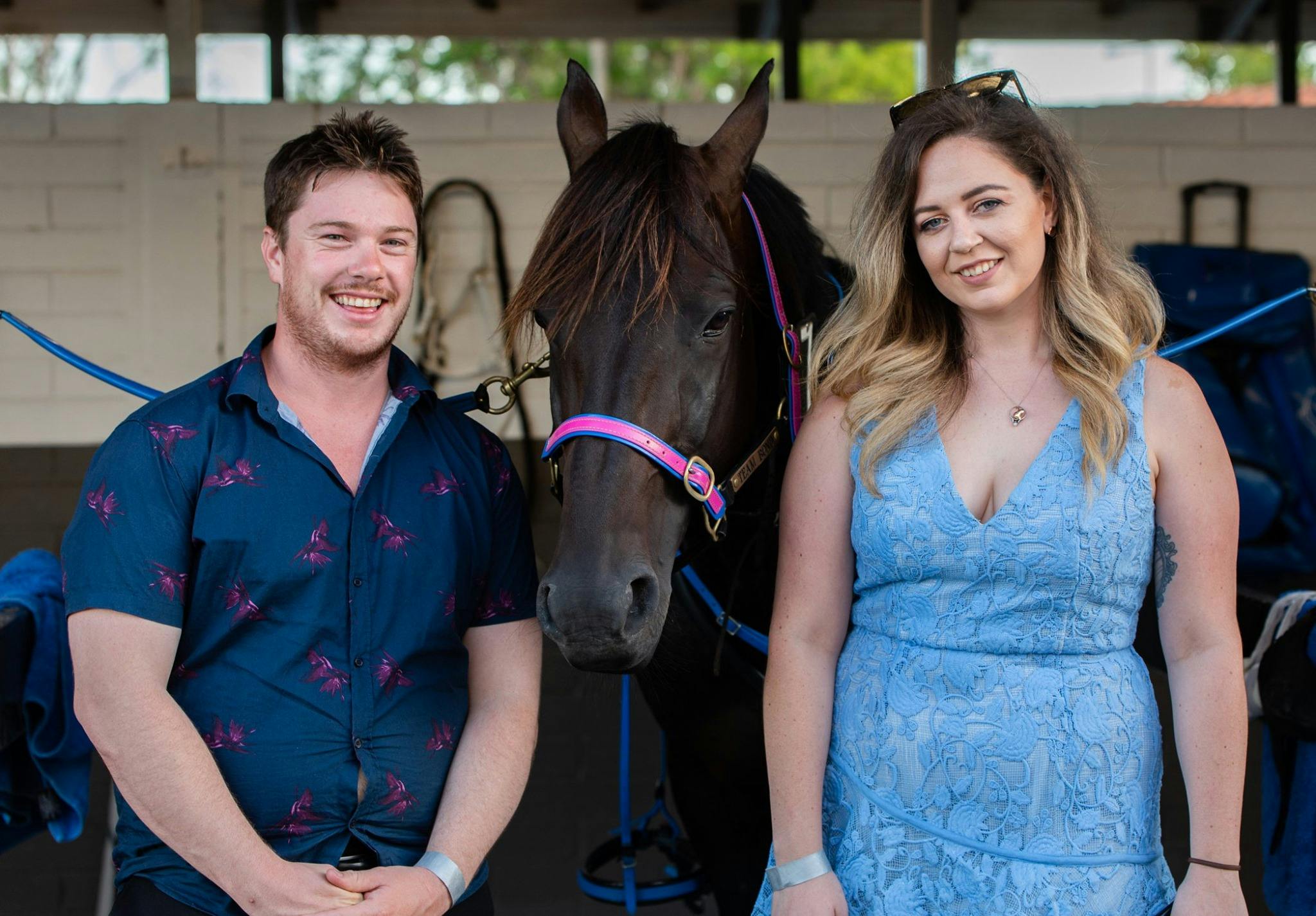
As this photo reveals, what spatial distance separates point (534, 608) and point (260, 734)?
1.50 ft

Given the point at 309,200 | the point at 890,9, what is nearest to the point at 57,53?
the point at 890,9

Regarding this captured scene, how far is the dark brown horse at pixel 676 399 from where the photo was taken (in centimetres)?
162

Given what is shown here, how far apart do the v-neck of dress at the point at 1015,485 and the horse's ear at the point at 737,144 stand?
0.64 meters

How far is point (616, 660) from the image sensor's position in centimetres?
154

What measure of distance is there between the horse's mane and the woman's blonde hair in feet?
0.90

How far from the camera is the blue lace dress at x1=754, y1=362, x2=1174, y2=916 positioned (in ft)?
4.76

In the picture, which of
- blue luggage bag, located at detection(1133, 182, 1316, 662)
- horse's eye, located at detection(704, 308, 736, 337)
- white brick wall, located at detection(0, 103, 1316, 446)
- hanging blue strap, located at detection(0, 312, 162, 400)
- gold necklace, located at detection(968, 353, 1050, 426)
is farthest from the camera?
white brick wall, located at detection(0, 103, 1316, 446)

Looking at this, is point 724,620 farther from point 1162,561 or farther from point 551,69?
point 551,69

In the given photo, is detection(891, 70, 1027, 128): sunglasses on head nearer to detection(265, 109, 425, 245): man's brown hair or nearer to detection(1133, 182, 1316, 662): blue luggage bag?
detection(265, 109, 425, 245): man's brown hair

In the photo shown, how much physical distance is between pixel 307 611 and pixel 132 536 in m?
0.25

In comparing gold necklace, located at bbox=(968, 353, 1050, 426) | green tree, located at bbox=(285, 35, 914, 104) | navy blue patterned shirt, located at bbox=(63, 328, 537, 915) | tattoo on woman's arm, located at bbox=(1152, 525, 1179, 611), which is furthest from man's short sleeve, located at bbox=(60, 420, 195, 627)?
green tree, located at bbox=(285, 35, 914, 104)

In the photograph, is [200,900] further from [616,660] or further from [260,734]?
[616,660]

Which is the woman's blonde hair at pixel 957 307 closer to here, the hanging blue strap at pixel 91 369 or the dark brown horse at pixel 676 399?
the dark brown horse at pixel 676 399

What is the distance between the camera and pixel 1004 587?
148cm
